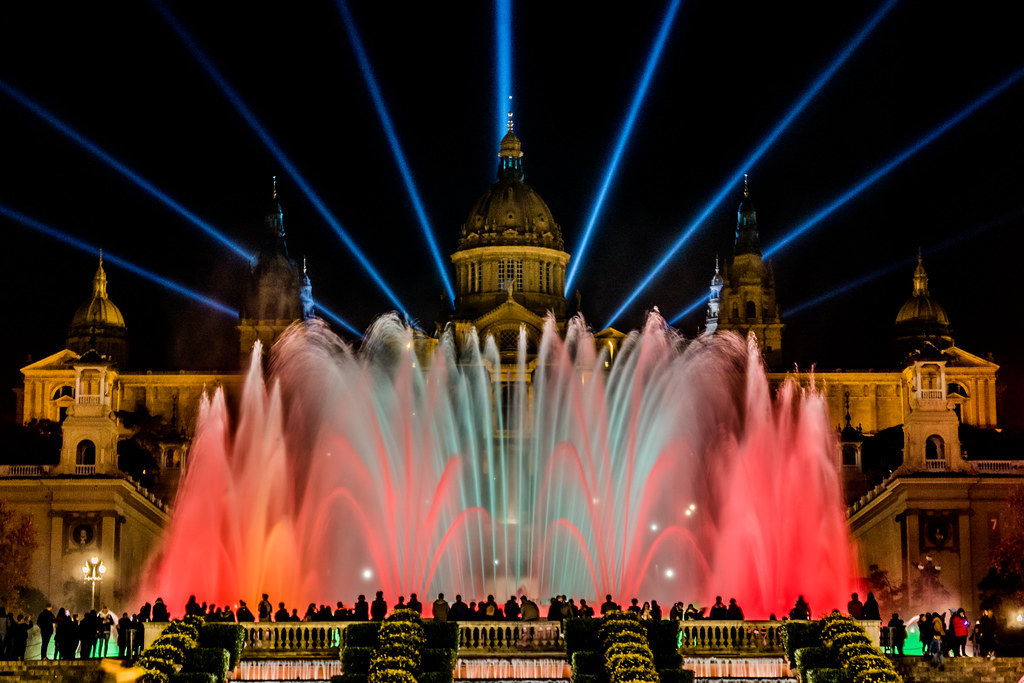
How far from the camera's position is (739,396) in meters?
110

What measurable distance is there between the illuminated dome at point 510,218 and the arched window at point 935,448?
62.1 meters

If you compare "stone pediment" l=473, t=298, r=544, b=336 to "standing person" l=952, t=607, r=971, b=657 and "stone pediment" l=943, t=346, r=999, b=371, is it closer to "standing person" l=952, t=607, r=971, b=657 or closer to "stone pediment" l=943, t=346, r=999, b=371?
"stone pediment" l=943, t=346, r=999, b=371

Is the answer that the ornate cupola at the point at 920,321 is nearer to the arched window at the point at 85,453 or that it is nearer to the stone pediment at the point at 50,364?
the stone pediment at the point at 50,364

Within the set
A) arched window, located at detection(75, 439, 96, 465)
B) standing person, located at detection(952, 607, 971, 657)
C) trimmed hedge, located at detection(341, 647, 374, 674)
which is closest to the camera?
trimmed hedge, located at detection(341, 647, 374, 674)

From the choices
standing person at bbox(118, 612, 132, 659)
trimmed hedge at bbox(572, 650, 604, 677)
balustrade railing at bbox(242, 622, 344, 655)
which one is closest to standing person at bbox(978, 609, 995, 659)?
trimmed hedge at bbox(572, 650, 604, 677)

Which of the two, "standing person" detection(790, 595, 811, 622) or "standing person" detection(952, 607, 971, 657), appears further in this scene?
"standing person" detection(790, 595, 811, 622)

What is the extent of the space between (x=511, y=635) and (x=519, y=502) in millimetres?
21290

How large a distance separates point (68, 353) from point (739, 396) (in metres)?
40.3

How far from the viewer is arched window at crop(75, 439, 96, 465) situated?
77.0 meters

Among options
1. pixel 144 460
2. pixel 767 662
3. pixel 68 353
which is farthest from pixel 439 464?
pixel 68 353

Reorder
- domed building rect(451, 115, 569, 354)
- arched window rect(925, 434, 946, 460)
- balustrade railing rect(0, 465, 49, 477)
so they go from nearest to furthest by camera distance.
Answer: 1. arched window rect(925, 434, 946, 460)
2. balustrade railing rect(0, 465, 49, 477)
3. domed building rect(451, 115, 569, 354)

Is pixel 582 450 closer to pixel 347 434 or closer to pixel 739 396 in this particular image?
pixel 347 434

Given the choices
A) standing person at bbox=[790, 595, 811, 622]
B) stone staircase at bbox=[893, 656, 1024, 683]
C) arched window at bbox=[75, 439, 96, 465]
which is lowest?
stone staircase at bbox=[893, 656, 1024, 683]

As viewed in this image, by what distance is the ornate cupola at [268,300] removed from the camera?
129750 mm
